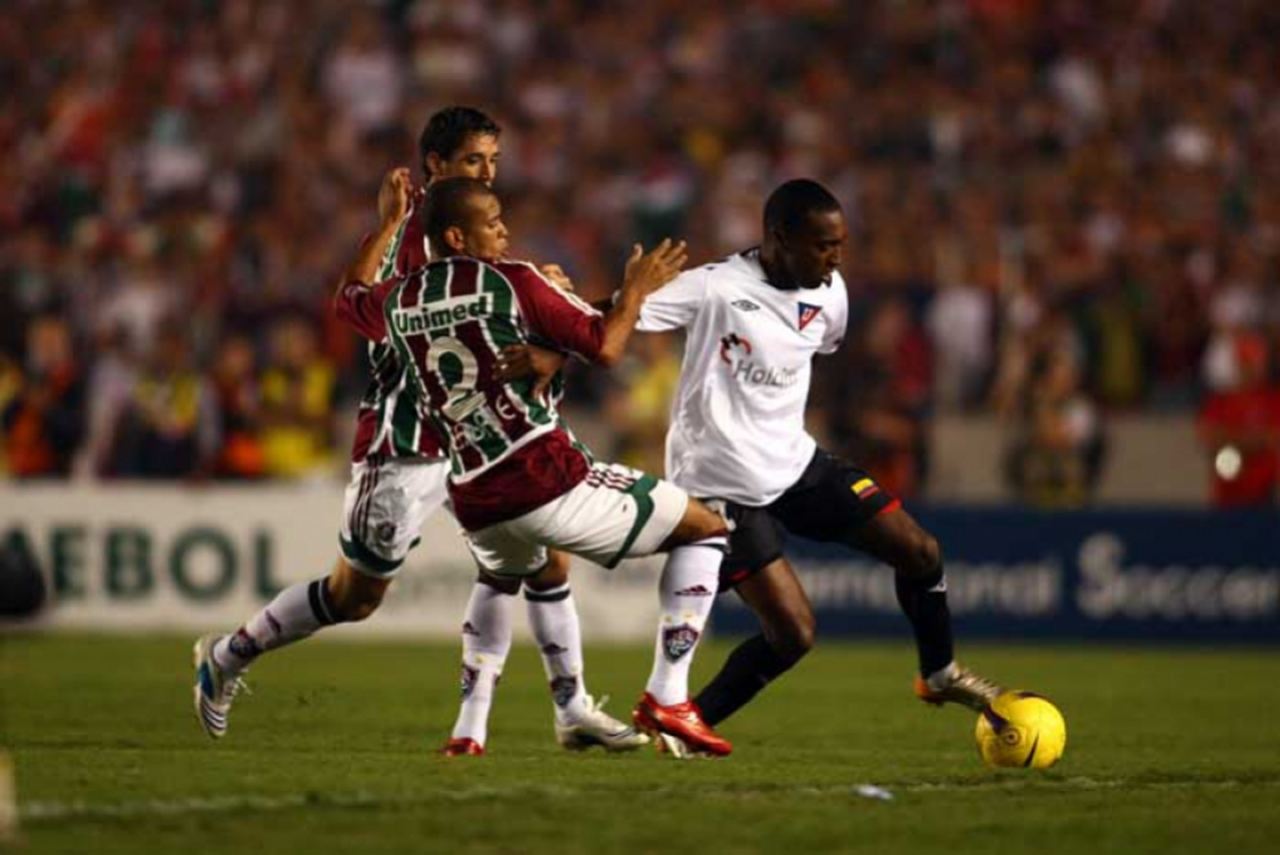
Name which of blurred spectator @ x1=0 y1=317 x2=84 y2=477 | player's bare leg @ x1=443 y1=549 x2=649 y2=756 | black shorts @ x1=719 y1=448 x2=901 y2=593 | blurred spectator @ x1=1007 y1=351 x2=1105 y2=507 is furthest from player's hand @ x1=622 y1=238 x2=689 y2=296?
blurred spectator @ x1=0 y1=317 x2=84 y2=477

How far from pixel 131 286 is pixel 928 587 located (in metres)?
12.4

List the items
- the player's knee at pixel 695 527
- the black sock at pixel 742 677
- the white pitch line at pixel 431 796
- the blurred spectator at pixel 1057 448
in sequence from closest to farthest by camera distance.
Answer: the white pitch line at pixel 431 796 < the player's knee at pixel 695 527 < the black sock at pixel 742 677 < the blurred spectator at pixel 1057 448

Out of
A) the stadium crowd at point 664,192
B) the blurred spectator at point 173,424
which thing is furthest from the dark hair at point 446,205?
the blurred spectator at point 173,424

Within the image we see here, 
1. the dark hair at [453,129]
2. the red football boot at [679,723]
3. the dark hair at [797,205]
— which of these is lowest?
the red football boot at [679,723]

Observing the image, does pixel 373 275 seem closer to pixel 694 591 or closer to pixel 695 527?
pixel 695 527

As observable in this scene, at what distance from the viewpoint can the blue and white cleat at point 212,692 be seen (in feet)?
32.8

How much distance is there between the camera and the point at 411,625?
18.7 metres

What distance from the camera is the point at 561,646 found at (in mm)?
9750

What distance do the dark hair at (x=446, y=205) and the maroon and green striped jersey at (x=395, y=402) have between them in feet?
1.74

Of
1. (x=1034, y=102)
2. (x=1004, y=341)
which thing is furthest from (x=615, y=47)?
(x=1004, y=341)

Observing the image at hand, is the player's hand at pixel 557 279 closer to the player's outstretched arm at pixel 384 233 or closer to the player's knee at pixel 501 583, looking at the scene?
the player's outstretched arm at pixel 384 233

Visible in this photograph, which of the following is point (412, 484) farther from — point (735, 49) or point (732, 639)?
point (735, 49)

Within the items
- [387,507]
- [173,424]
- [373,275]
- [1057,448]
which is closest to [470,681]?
[387,507]

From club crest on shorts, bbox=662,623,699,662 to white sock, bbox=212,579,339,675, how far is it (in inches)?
54.8
